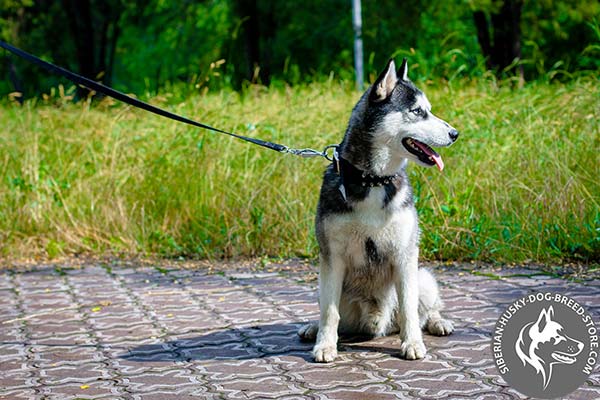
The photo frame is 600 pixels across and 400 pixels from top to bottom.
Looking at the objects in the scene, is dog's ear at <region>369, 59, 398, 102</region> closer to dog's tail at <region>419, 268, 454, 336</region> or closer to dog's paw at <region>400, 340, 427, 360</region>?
dog's tail at <region>419, 268, 454, 336</region>

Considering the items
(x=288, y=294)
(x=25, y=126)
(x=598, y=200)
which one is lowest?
(x=288, y=294)

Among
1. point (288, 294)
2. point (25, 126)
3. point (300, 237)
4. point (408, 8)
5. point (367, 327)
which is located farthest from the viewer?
point (408, 8)

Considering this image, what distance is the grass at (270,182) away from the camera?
7191mm

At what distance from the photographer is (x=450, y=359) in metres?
4.34

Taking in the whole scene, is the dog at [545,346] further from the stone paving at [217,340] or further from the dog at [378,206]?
the dog at [378,206]

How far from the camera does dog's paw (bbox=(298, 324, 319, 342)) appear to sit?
4.82 meters

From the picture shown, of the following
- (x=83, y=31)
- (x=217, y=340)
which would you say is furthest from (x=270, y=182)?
(x=83, y=31)

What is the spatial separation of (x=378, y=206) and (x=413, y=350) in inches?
30.7

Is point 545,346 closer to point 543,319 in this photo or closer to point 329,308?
point 543,319

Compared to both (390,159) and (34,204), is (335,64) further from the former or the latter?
(390,159)

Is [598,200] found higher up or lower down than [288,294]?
higher up

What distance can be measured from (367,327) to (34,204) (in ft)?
15.7

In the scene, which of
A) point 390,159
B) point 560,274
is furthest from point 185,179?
point 390,159

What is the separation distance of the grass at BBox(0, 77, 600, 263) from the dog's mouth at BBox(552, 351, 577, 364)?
292cm
